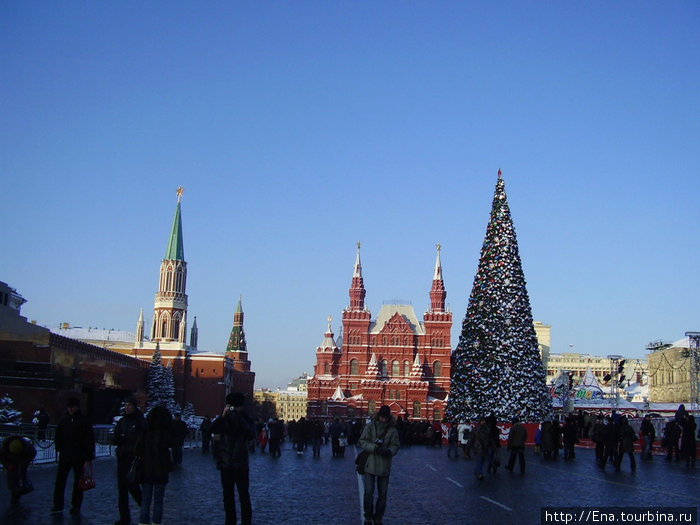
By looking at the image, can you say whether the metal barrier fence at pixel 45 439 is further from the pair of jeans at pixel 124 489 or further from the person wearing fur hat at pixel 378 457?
the person wearing fur hat at pixel 378 457

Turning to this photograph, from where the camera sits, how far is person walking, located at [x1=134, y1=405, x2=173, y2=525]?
9.83 m

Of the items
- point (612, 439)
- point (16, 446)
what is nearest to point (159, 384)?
point (612, 439)

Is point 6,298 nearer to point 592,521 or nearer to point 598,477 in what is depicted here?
point 598,477

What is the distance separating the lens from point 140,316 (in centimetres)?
12825

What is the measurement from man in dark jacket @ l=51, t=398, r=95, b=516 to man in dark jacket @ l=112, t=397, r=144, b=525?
2.83 feet

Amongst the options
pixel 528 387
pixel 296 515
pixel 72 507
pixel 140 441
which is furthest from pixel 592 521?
pixel 528 387

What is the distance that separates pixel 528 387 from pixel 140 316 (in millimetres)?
98719

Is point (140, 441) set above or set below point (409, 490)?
above

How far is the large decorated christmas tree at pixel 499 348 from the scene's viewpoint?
127ft

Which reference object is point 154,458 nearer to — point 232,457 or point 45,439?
point 232,457

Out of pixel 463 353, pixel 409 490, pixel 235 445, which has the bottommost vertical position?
pixel 409 490

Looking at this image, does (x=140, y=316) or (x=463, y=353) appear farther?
(x=140, y=316)

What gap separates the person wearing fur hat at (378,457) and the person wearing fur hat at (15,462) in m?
5.23

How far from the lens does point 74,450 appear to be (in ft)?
38.0
